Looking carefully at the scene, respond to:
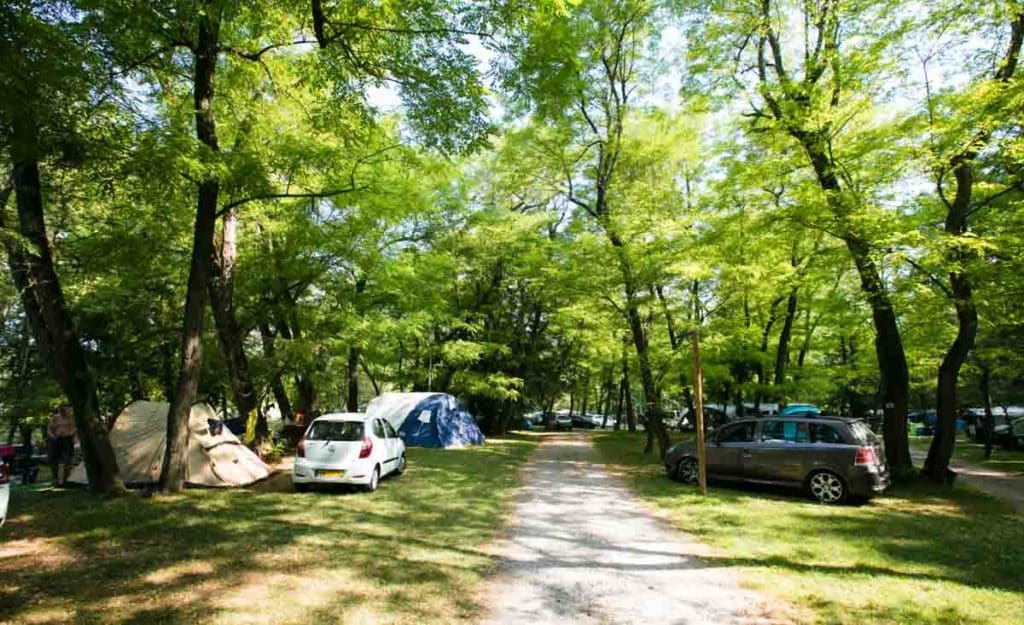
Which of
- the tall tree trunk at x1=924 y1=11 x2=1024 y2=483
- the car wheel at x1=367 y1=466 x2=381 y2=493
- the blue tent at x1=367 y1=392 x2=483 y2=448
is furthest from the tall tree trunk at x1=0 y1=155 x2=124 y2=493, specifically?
the tall tree trunk at x1=924 y1=11 x2=1024 y2=483

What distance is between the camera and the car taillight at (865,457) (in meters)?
9.37

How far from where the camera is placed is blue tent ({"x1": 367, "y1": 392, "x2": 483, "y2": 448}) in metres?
19.5

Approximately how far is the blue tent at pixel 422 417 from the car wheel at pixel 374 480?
8.81m

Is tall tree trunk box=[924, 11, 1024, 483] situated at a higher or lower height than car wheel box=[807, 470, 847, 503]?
higher

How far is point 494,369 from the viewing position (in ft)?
90.8

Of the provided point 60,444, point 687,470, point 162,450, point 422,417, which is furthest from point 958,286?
point 60,444

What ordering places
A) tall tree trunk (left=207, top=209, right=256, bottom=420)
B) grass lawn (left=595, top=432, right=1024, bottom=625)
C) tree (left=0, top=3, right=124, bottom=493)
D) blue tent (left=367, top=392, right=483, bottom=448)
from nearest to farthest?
1. tree (left=0, top=3, right=124, bottom=493)
2. grass lawn (left=595, top=432, right=1024, bottom=625)
3. tall tree trunk (left=207, top=209, right=256, bottom=420)
4. blue tent (left=367, top=392, right=483, bottom=448)

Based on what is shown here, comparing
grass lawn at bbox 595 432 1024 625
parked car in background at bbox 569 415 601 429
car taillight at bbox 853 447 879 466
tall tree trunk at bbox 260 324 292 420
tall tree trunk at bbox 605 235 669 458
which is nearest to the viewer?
grass lawn at bbox 595 432 1024 625

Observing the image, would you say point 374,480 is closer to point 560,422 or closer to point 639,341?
point 639,341

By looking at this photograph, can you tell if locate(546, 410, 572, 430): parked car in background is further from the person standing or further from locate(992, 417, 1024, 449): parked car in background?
the person standing

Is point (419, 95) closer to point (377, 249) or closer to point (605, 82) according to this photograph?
point (377, 249)

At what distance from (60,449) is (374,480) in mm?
6005

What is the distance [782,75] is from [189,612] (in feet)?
47.0

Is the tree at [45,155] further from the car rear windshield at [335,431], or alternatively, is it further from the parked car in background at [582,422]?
the parked car in background at [582,422]
